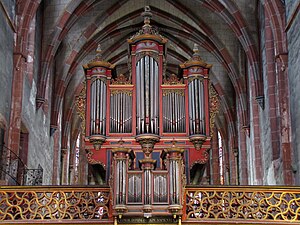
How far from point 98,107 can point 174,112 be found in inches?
97.4

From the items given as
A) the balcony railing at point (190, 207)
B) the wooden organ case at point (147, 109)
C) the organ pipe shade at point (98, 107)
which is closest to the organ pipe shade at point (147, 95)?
the wooden organ case at point (147, 109)

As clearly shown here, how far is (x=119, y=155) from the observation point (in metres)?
15.9

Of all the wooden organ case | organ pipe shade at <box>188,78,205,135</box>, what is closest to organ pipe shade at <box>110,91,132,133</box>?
the wooden organ case

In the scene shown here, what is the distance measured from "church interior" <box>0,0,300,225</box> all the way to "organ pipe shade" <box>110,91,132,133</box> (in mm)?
44

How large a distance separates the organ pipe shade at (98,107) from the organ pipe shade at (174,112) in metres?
1.98

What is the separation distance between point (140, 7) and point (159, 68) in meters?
10.8

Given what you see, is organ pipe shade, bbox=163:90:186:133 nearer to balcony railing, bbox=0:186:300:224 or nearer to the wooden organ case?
the wooden organ case

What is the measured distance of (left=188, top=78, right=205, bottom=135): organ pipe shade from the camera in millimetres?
20609

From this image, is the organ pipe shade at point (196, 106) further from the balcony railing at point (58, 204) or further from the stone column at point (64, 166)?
the stone column at point (64, 166)

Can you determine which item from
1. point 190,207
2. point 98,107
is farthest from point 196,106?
point 190,207

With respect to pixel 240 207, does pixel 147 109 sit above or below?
above

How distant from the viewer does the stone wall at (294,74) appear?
19250 millimetres

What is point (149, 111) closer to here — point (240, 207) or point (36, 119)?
point (240, 207)

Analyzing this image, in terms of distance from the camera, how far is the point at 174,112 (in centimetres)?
2091
